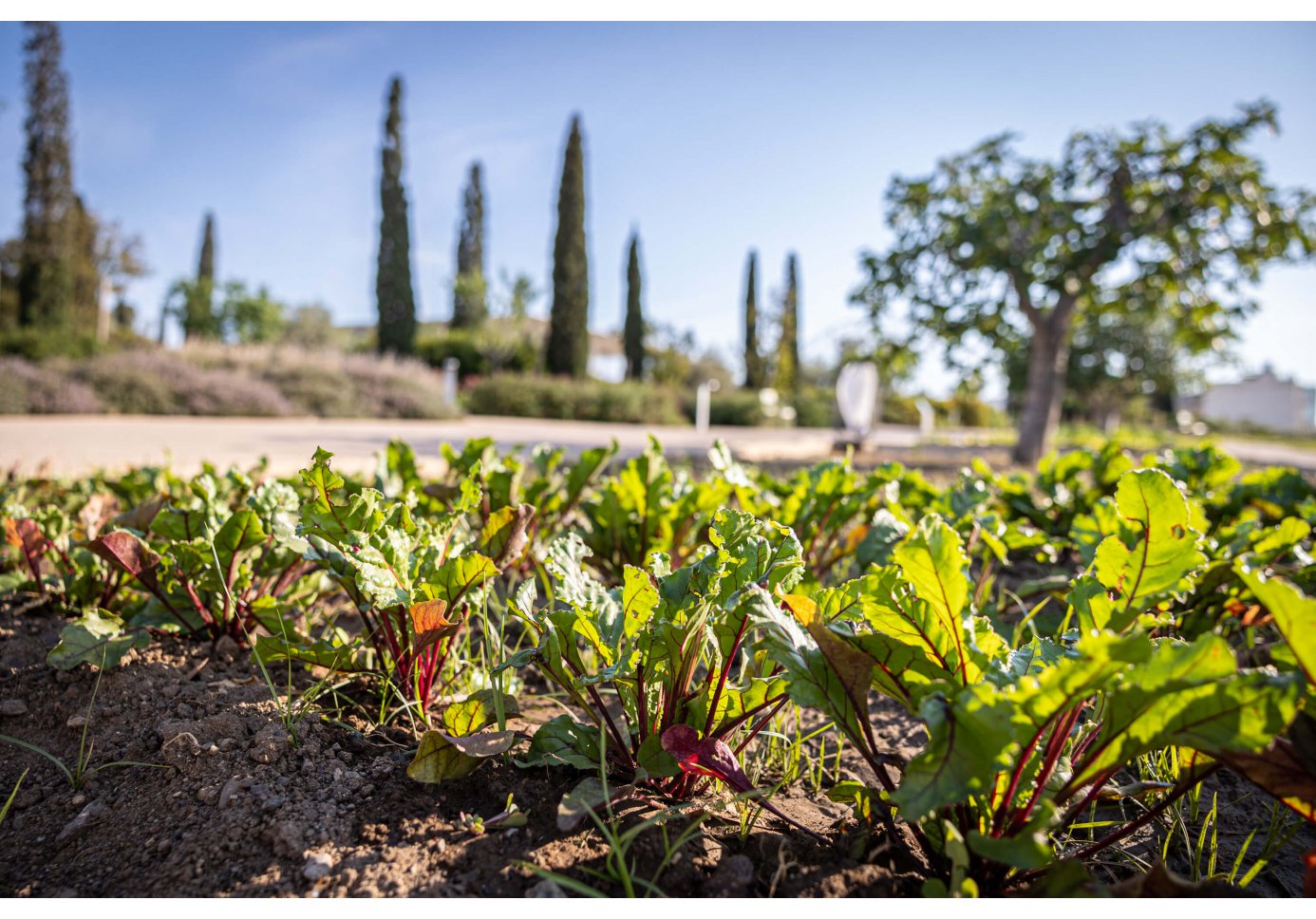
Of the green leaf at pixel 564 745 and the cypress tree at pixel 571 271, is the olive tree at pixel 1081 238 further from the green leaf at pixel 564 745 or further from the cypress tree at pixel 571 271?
the cypress tree at pixel 571 271

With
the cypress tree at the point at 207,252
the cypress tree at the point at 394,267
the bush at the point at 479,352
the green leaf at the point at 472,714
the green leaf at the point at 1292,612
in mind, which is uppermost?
the cypress tree at the point at 207,252

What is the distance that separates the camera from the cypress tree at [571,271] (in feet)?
75.6

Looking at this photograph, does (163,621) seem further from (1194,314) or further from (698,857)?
(1194,314)

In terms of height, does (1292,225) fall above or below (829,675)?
above

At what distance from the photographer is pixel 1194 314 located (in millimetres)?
7996

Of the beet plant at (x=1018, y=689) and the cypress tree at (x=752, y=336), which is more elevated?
the cypress tree at (x=752, y=336)

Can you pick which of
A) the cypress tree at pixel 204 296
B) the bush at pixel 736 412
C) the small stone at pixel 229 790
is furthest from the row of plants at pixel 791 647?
the cypress tree at pixel 204 296

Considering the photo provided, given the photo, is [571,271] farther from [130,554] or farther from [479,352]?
[130,554]

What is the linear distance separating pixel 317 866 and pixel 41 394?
11419 mm

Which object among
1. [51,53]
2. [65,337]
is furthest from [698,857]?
[51,53]

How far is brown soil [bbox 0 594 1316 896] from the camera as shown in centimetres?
90

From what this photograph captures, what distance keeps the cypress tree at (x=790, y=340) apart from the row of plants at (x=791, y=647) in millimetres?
31098

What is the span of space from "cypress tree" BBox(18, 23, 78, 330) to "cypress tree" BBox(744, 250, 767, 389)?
23760 mm

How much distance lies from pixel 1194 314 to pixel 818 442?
4860 mm
